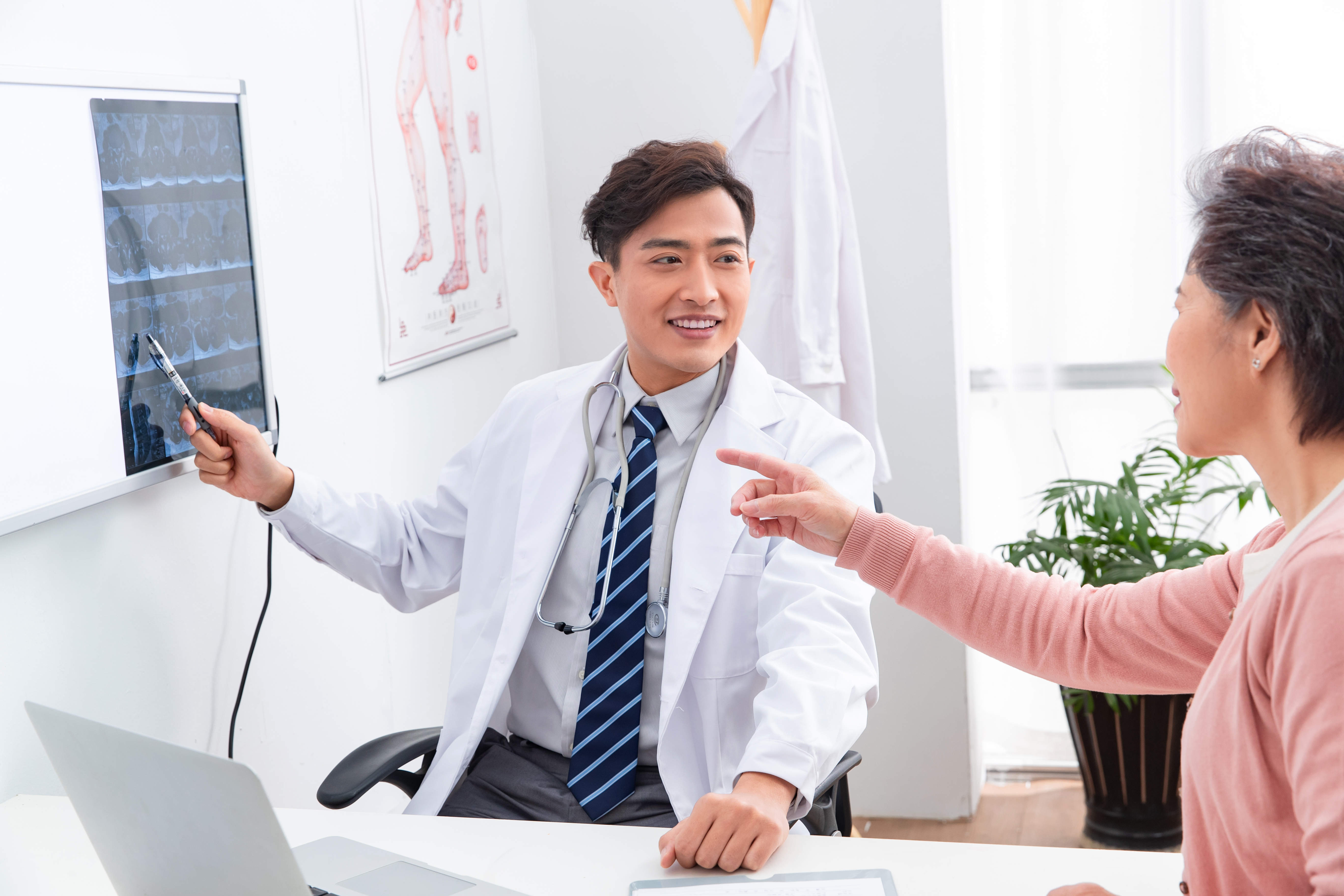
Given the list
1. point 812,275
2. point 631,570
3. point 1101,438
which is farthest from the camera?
point 1101,438

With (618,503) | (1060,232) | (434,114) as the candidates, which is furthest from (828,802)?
(1060,232)

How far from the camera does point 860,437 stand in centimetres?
175

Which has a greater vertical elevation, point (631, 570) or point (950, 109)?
point (950, 109)

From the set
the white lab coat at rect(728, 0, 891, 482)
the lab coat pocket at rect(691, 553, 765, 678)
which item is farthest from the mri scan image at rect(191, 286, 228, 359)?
the white lab coat at rect(728, 0, 891, 482)

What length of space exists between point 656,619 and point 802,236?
1144 millimetres

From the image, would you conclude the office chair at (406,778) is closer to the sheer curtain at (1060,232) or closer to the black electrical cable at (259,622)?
the black electrical cable at (259,622)

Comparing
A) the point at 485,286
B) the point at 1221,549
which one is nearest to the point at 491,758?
the point at 485,286

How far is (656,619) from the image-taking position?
63.8 inches

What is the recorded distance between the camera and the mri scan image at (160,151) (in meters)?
1.45

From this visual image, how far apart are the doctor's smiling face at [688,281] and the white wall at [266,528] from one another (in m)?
0.54

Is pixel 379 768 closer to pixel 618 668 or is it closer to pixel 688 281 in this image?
pixel 618 668

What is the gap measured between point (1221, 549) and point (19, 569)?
2.37m

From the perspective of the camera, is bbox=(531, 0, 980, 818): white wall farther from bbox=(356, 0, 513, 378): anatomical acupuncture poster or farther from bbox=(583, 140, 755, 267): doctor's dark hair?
bbox=(583, 140, 755, 267): doctor's dark hair

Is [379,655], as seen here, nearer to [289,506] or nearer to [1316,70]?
[289,506]
